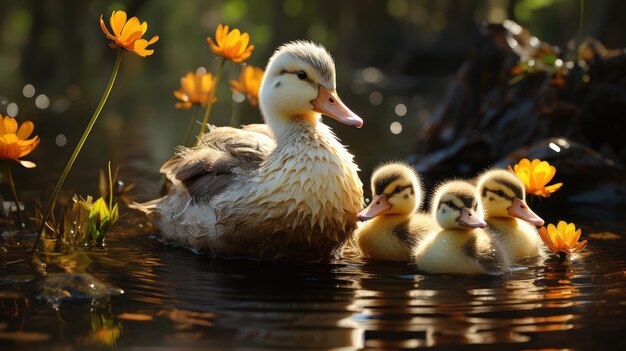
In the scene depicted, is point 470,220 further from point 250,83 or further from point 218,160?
point 250,83

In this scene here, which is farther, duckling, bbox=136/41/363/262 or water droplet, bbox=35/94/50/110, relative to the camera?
water droplet, bbox=35/94/50/110

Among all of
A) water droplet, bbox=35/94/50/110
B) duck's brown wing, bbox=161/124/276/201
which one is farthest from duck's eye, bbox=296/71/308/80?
water droplet, bbox=35/94/50/110

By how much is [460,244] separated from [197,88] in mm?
3073

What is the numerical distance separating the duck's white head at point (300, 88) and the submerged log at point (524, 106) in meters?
3.58

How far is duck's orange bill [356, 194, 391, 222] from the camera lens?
21.5 ft

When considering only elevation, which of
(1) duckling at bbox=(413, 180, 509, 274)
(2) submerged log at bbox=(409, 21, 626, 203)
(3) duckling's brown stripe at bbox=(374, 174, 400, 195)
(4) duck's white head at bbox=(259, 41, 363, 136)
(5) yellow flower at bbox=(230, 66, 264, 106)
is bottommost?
(1) duckling at bbox=(413, 180, 509, 274)

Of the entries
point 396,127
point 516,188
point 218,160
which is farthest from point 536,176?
point 396,127

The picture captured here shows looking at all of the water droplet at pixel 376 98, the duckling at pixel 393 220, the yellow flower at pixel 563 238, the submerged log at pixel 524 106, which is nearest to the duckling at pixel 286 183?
the duckling at pixel 393 220

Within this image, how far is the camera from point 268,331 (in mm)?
→ 4891

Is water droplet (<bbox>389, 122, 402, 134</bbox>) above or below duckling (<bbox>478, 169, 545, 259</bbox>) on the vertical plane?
above

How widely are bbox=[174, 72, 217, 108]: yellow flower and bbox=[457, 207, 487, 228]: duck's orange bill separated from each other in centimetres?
290

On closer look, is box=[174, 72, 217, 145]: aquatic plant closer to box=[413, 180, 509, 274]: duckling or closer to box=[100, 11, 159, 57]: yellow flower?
box=[100, 11, 159, 57]: yellow flower

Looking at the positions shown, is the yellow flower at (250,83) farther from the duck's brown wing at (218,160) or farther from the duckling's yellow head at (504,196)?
the duckling's yellow head at (504,196)

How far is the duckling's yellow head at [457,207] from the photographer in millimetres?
6289
